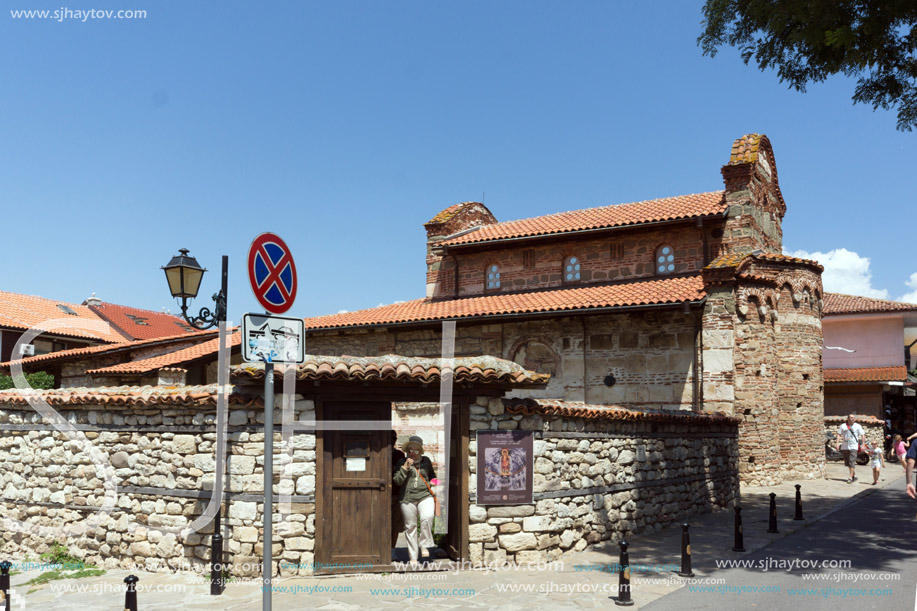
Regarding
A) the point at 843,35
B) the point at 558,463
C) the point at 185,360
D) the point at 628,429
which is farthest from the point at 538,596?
the point at 185,360

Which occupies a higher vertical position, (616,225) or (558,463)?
(616,225)

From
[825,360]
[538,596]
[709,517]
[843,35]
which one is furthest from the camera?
[825,360]

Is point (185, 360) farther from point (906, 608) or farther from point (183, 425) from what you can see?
point (906, 608)

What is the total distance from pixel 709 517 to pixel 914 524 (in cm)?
366

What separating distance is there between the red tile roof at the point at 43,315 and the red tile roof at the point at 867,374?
35.0 metres

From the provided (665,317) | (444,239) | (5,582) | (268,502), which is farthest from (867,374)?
(5,582)

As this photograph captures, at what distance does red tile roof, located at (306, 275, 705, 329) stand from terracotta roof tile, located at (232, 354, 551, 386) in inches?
392

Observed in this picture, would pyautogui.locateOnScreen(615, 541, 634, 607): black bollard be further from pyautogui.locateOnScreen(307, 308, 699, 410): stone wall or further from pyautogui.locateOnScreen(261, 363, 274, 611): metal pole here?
pyautogui.locateOnScreen(307, 308, 699, 410): stone wall

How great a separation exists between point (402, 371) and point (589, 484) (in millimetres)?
4008

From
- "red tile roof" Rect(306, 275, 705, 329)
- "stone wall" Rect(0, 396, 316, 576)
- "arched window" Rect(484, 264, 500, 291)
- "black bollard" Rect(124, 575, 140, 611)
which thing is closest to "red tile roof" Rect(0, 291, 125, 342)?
"red tile roof" Rect(306, 275, 705, 329)

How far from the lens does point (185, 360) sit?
2077cm

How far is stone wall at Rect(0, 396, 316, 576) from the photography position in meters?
9.23

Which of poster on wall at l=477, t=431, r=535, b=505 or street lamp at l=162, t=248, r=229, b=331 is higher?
street lamp at l=162, t=248, r=229, b=331

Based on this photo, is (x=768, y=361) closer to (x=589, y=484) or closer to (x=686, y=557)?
(x=589, y=484)
